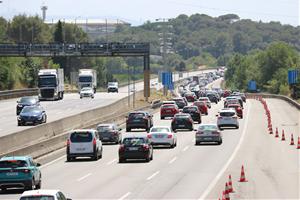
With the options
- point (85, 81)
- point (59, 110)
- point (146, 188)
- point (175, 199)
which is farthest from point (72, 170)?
point (85, 81)

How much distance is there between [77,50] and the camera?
12531 centimetres

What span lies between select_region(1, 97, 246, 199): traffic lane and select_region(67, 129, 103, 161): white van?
1.62ft

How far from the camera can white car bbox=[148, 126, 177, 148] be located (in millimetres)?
49188

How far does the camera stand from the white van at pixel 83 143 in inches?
1647

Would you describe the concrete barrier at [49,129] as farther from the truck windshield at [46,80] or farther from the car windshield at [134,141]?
the truck windshield at [46,80]

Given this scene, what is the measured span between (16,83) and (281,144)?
88588 mm

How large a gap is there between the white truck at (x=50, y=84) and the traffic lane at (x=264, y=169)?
40428 millimetres

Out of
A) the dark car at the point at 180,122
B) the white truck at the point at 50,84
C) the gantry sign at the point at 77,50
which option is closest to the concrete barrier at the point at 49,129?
the dark car at the point at 180,122

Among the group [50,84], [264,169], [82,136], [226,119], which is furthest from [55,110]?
[264,169]

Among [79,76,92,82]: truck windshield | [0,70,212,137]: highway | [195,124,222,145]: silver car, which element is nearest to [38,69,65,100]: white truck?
[0,70,212,137]: highway

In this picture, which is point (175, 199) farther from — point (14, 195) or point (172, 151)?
point (172, 151)

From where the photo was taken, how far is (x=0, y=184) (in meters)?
29.6

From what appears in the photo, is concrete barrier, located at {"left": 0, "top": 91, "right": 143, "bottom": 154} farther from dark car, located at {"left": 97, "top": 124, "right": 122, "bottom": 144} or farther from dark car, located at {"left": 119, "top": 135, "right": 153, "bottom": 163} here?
dark car, located at {"left": 119, "top": 135, "right": 153, "bottom": 163}

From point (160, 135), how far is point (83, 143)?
8.32 meters
